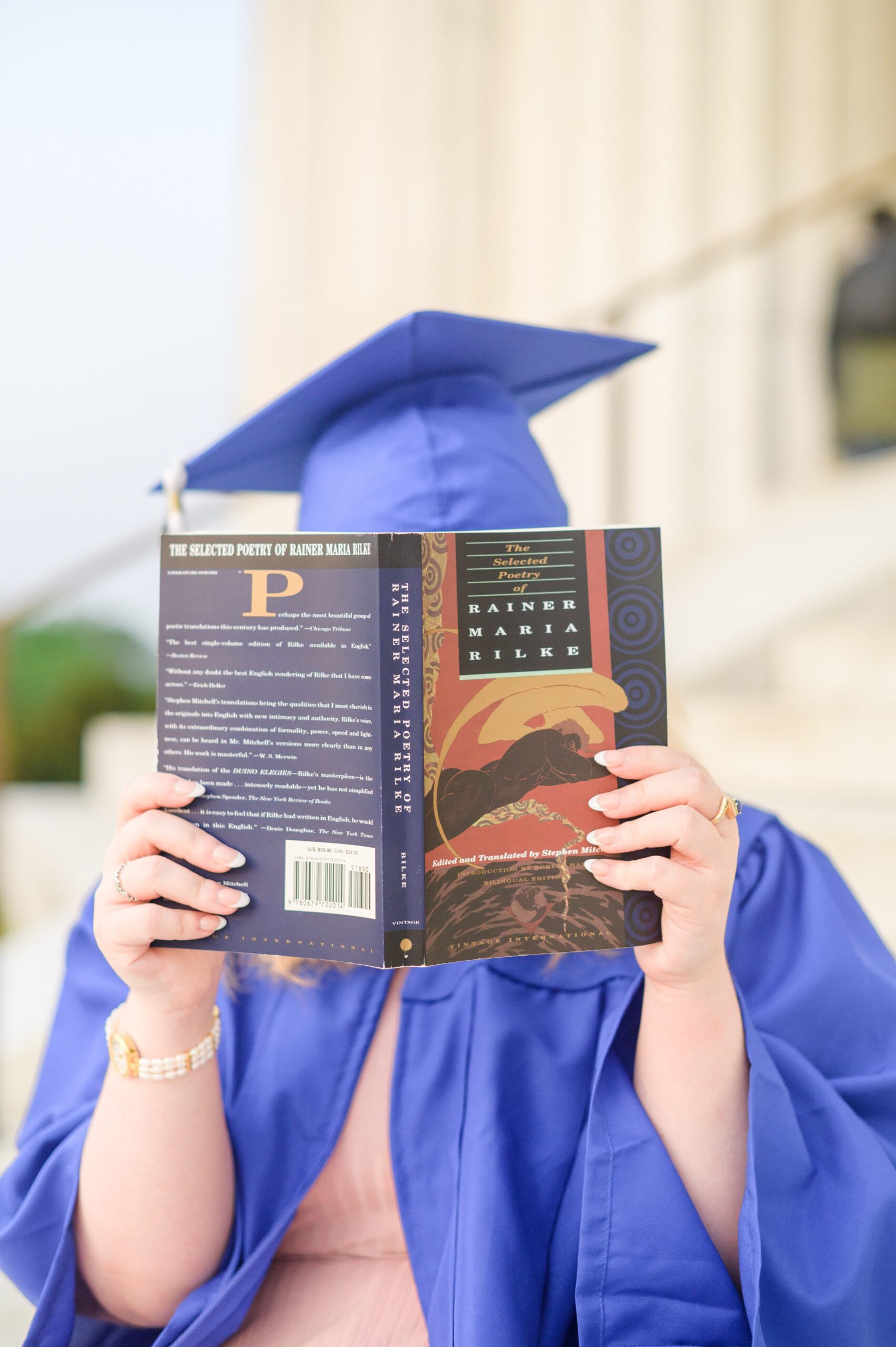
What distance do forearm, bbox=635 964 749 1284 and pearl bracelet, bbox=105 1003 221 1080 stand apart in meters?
0.35

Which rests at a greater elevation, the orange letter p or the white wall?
the white wall

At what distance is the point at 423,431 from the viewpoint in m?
0.83

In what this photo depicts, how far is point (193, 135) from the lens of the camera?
3723 millimetres

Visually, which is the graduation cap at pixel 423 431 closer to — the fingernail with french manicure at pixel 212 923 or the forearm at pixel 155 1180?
the fingernail with french manicure at pixel 212 923

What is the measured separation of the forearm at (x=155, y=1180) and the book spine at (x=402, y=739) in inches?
9.1

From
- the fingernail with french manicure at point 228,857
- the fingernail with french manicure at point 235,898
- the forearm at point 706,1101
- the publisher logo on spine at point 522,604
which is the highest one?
the publisher logo on spine at point 522,604

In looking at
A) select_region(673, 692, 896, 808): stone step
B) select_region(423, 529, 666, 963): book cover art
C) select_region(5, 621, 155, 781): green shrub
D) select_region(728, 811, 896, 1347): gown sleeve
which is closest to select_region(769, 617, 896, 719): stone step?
select_region(673, 692, 896, 808): stone step

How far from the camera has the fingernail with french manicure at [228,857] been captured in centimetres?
69

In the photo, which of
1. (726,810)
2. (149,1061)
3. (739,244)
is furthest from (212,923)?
(739,244)

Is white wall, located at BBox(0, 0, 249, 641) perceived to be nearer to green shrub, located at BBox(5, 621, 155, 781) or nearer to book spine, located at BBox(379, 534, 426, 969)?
green shrub, located at BBox(5, 621, 155, 781)

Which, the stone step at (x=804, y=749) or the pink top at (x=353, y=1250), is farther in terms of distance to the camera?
the stone step at (x=804, y=749)

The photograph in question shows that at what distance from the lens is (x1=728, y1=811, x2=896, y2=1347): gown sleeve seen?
2.30ft

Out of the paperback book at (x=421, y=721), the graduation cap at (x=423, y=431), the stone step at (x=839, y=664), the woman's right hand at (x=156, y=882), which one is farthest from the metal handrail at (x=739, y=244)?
the woman's right hand at (x=156, y=882)

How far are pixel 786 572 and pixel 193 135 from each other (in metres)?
2.74
